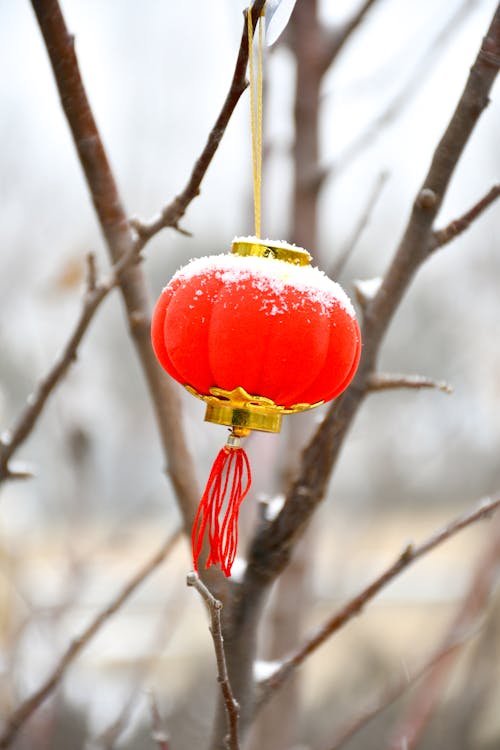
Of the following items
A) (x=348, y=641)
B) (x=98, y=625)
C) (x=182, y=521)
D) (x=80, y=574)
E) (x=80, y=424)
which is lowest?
(x=348, y=641)

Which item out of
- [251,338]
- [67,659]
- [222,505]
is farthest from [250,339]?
[67,659]

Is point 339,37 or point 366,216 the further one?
point 339,37

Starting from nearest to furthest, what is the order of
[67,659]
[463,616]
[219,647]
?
[219,647] → [67,659] → [463,616]

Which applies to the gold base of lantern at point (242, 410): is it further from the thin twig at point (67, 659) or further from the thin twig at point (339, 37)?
the thin twig at point (339, 37)

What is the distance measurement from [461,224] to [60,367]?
33 cm

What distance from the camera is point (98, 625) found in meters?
0.73

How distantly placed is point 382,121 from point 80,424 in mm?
725

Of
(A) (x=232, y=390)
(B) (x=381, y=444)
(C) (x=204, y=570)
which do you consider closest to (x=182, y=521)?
(C) (x=204, y=570)

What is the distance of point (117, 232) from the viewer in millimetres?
667

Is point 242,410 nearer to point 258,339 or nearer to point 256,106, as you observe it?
point 258,339

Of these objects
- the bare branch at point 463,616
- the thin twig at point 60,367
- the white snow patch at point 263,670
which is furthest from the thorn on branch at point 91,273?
the bare branch at point 463,616

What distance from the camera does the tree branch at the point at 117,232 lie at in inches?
23.5

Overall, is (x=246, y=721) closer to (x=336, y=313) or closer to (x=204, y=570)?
(x=204, y=570)

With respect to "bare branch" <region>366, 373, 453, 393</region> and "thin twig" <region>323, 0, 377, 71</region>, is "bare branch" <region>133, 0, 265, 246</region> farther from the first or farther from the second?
"thin twig" <region>323, 0, 377, 71</region>
